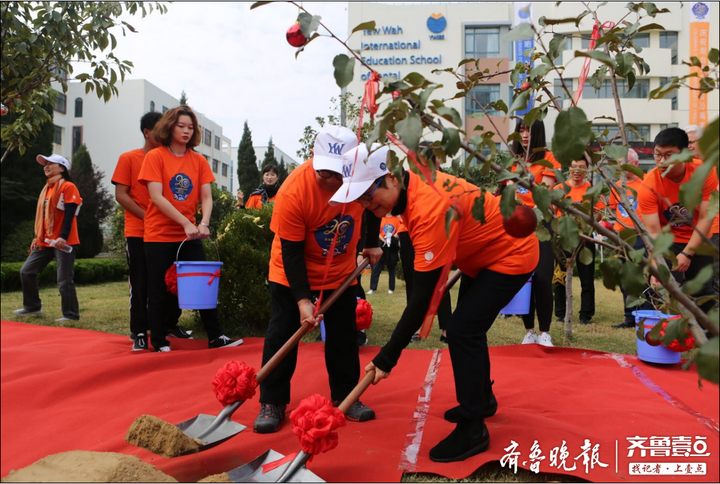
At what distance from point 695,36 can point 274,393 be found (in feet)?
108

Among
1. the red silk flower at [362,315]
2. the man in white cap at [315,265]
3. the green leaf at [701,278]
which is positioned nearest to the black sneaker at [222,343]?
the red silk flower at [362,315]

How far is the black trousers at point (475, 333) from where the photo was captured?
2.39 meters

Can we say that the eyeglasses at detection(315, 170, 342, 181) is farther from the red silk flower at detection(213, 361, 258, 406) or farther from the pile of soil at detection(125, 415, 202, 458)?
the pile of soil at detection(125, 415, 202, 458)

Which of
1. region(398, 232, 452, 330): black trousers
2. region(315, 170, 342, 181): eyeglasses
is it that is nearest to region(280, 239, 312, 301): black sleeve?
region(315, 170, 342, 181): eyeglasses

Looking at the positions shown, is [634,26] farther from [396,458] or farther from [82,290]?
[82,290]

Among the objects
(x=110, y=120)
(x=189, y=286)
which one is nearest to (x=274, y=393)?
(x=189, y=286)

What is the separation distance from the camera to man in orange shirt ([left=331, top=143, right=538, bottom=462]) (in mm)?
2254

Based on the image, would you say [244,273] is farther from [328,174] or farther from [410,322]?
[410,322]

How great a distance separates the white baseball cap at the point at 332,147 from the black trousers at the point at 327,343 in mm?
766

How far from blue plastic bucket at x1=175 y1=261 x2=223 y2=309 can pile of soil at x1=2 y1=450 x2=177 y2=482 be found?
1.95 m

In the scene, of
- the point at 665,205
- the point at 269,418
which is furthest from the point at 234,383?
the point at 665,205

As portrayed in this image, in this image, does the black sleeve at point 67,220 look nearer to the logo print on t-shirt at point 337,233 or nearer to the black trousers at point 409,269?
the black trousers at point 409,269

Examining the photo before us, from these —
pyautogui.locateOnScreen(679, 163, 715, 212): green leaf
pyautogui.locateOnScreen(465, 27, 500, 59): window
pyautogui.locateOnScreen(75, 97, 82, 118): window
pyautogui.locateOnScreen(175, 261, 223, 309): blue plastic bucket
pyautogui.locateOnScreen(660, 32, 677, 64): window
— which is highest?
pyautogui.locateOnScreen(465, 27, 500, 59): window

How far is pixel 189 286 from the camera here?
395 cm
